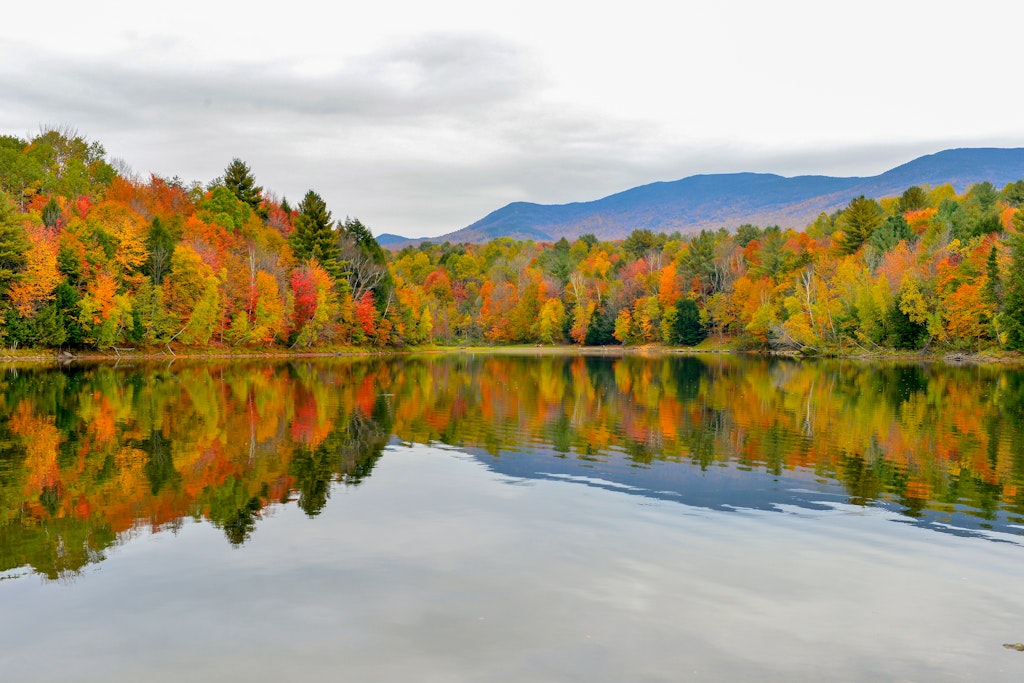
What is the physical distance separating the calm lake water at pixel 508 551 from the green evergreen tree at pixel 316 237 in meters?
72.1

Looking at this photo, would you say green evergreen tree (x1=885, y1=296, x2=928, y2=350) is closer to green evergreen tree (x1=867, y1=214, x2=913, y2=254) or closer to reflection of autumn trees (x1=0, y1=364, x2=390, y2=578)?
green evergreen tree (x1=867, y1=214, x2=913, y2=254)

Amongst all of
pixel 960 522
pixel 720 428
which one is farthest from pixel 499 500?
pixel 720 428

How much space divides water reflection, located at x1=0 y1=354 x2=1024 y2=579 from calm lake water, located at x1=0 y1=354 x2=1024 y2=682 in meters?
0.14

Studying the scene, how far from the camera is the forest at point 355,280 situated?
223 feet

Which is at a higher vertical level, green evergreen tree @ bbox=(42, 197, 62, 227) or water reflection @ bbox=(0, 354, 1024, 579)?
green evergreen tree @ bbox=(42, 197, 62, 227)

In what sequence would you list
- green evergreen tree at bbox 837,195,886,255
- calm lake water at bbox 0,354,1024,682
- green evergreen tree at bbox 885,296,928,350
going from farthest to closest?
green evergreen tree at bbox 837,195,886,255 < green evergreen tree at bbox 885,296,928,350 < calm lake water at bbox 0,354,1024,682

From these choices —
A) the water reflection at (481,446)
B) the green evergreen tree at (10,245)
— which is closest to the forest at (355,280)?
the green evergreen tree at (10,245)

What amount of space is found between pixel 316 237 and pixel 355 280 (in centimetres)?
869

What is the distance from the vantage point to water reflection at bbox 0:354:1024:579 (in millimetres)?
14875

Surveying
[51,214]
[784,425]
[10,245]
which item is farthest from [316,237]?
[784,425]

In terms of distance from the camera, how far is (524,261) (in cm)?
16712

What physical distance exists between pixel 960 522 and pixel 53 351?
7267 cm

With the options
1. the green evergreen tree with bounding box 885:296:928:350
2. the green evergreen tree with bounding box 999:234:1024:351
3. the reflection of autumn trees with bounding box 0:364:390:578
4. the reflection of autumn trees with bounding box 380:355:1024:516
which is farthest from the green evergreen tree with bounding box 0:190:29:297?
the green evergreen tree with bounding box 885:296:928:350

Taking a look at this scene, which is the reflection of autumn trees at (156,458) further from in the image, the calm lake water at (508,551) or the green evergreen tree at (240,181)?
the green evergreen tree at (240,181)
